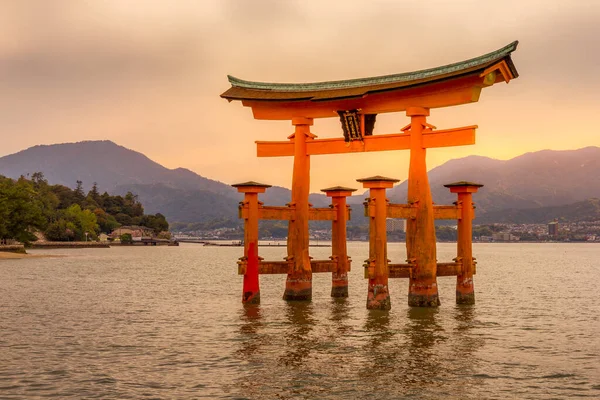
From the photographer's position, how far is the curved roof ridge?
80.2ft

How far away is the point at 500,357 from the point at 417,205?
314 inches

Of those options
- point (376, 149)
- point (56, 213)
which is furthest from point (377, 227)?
point (56, 213)

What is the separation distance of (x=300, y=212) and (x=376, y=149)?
4.08 metres

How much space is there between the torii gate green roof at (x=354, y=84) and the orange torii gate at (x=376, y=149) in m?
0.04

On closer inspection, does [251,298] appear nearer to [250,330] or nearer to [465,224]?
[250,330]

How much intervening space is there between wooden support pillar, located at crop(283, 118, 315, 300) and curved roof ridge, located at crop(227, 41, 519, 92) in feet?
5.32

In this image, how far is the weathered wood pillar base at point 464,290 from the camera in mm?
28922

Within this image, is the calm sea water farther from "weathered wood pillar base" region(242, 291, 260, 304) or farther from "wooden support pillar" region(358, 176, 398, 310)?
"wooden support pillar" region(358, 176, 398, 310)

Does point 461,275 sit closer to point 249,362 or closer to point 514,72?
point 514,72

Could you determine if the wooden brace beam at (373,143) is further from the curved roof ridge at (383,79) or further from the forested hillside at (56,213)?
the forested hillside at (56,213)

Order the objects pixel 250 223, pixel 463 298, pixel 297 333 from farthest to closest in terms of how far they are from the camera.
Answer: pixel 463 298
pixel 250 223
pixel 297 333

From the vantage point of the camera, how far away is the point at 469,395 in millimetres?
15141

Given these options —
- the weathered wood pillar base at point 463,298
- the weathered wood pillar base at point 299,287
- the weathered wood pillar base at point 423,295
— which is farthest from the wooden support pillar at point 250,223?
the weathered wood pillar base at point 463,298

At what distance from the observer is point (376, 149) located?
90.7ft
